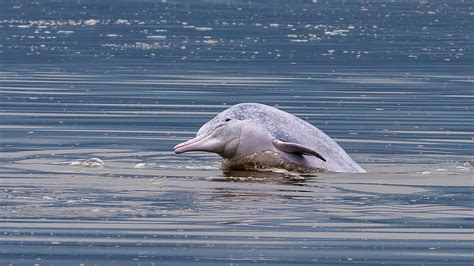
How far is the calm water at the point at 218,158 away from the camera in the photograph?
13.1m

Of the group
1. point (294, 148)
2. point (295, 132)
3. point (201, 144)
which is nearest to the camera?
point (294, 148)

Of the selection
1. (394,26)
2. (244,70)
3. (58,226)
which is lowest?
(394,26)

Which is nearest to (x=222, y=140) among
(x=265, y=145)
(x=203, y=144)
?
(x=203, y=144)

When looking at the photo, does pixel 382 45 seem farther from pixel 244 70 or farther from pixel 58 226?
pixel 58 226

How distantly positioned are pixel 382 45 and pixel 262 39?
4.25 metres

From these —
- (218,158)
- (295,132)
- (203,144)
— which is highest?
(295,132)

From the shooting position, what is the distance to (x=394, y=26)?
63000mm

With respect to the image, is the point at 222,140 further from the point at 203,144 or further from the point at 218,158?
the point at 218,158

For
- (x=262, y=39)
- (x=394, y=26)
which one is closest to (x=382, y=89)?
(x=262, y=39)

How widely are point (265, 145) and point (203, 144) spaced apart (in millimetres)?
627

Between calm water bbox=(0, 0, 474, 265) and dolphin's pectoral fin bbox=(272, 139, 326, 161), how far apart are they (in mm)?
314

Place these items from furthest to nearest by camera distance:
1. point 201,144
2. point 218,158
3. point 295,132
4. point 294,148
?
point 218,158
point 295,132
point 201,144
point 294,148

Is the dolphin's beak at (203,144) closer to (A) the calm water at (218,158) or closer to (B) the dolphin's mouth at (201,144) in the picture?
(B) the dolphin's mouth at (201,144)

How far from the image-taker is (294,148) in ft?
58.8
